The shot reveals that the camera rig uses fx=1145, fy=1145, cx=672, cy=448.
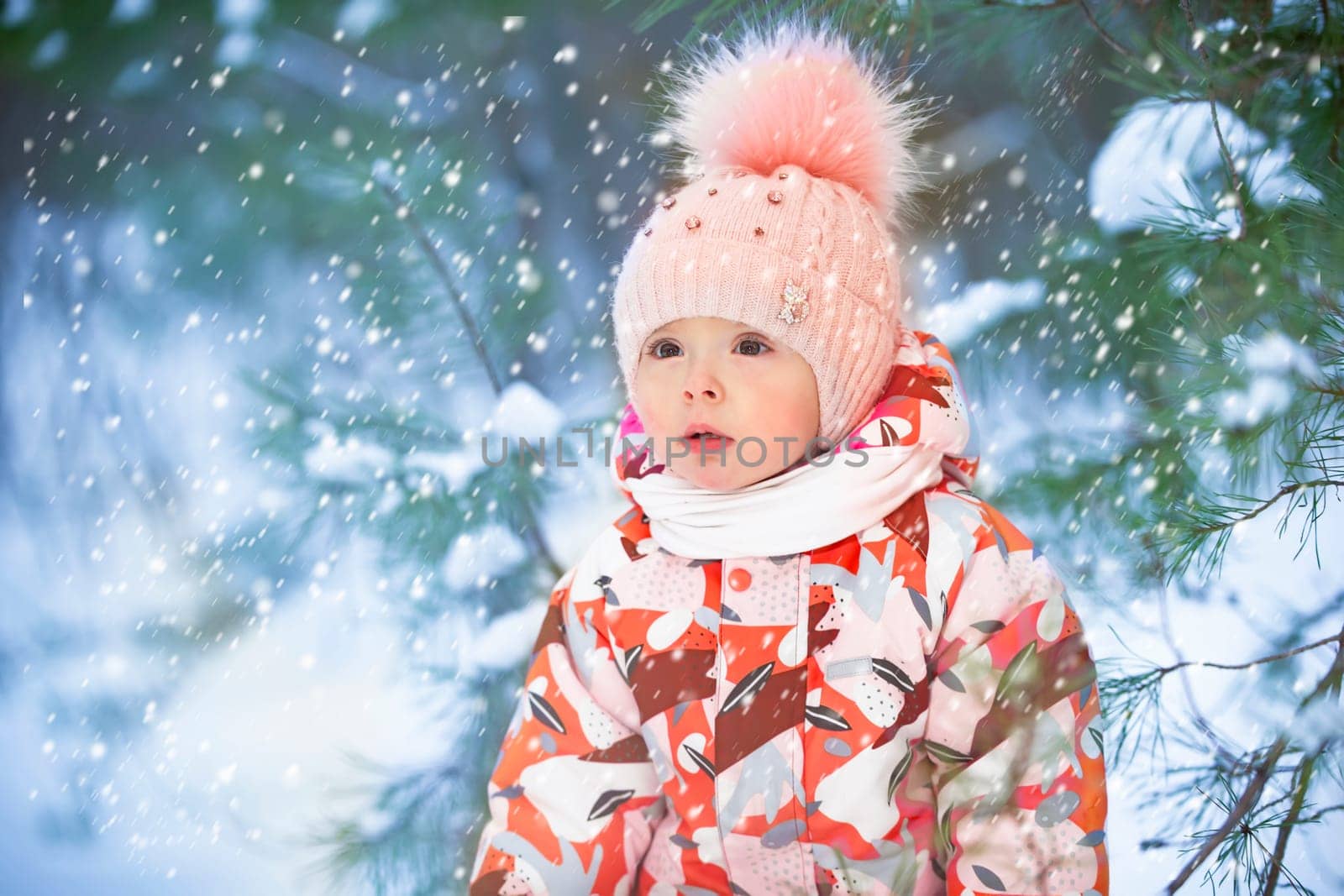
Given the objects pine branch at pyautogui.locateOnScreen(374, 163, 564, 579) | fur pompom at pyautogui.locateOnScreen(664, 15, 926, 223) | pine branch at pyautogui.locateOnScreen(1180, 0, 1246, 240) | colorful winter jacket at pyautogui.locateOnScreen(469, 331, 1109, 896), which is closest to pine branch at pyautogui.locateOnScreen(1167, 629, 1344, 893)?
colorful winter jacket at pyautogui.locateOnScreen(469, 331, 1109, 896)

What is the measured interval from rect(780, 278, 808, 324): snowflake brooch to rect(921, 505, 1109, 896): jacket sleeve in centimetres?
22

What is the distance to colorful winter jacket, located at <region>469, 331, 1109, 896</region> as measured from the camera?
80cm

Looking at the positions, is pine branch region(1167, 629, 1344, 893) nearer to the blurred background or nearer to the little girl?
the little girl

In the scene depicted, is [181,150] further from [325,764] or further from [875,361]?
[875,361]

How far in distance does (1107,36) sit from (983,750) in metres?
0.50

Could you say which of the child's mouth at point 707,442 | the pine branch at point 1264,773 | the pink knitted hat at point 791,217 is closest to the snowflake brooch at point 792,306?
the pink knitted hat at point 791,217

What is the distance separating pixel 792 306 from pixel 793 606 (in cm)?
23

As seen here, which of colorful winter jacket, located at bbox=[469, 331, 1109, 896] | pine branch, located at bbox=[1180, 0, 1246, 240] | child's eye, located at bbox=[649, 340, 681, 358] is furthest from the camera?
child's eye, located at bbox=[649, 340, 681, 358]

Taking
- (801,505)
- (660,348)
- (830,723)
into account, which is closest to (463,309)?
(660,348)

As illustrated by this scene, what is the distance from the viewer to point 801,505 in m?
0.88

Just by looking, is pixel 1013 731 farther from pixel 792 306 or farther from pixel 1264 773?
pixel 792 306

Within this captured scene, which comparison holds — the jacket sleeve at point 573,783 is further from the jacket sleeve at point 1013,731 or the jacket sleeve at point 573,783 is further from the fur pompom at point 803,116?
the fur pompom at point 803,116

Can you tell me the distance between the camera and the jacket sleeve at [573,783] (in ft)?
2.93

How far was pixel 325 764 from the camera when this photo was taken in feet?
4.06
